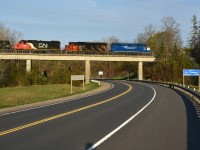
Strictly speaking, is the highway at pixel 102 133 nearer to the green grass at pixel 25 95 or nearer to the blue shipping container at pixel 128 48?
the green grass at pixel 25 95

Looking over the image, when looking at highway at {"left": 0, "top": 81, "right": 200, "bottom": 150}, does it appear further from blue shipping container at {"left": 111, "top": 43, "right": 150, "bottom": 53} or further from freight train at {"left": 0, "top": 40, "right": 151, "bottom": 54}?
blue shipping container at {"left": 111, "top": 43, "right": 150, "bottom": 53}

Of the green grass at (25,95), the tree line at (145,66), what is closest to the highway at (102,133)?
the green grass at (25,95)

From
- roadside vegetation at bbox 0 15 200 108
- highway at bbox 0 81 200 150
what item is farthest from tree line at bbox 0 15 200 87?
highway at bbox 0 81 200 150

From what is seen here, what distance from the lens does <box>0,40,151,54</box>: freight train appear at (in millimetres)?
85375

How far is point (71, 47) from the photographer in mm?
87938

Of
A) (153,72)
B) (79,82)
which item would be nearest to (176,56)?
(153,72)

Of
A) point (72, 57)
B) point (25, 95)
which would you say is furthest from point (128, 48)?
point (25, 95)

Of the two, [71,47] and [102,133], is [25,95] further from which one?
[71,47]

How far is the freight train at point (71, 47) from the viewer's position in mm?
85375

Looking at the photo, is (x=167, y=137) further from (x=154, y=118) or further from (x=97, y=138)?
(x=154, y=118)

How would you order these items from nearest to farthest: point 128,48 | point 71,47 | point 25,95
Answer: point 25,95 < point 71,47 < point 128,48

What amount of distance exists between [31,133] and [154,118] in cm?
672

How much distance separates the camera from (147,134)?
1247cm

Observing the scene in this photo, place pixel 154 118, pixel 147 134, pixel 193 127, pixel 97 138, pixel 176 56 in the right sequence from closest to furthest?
pixel 97 138, pixel 147 134, pixel 193 127, pixel 154 118, pixel 176 56
